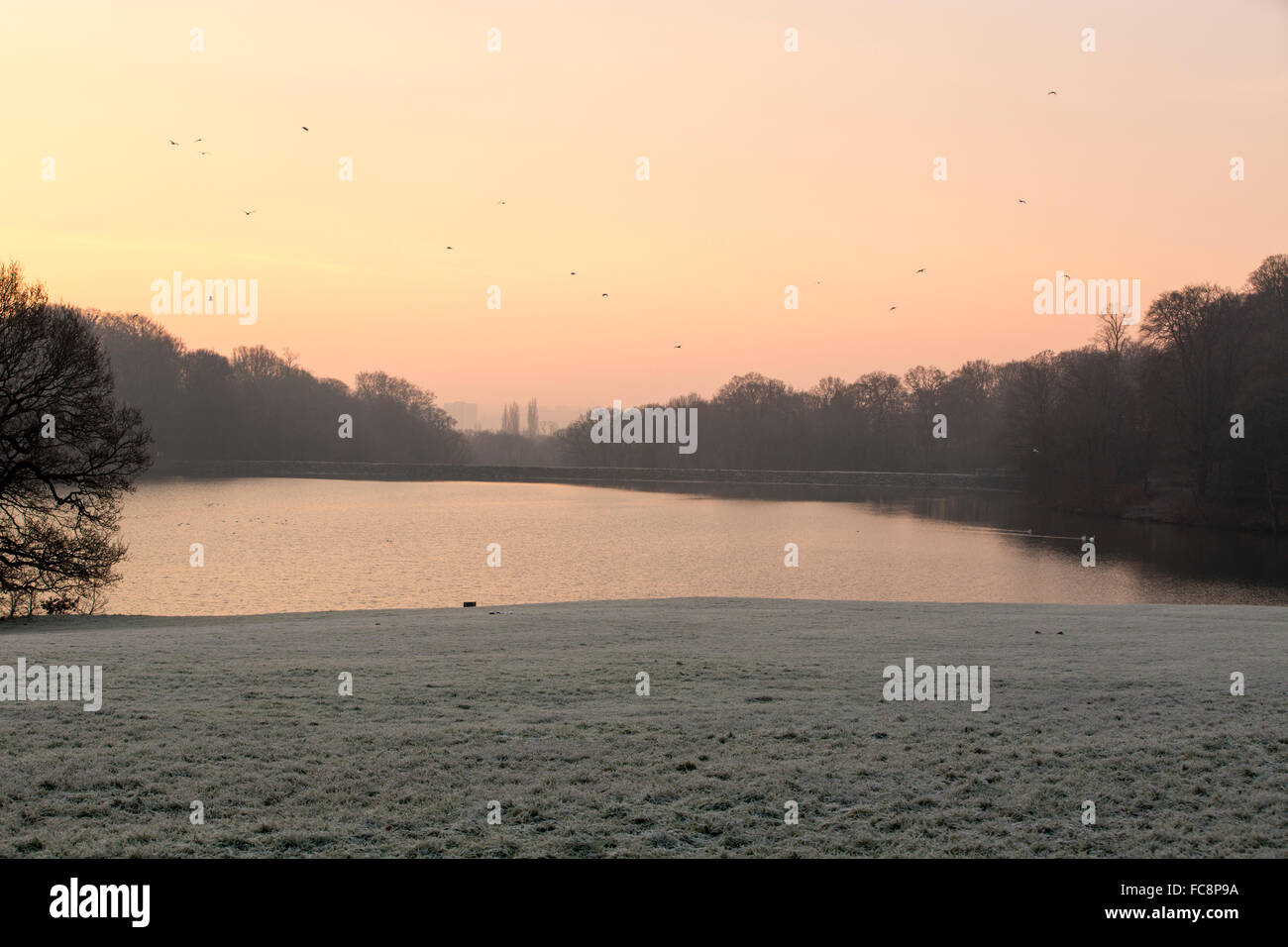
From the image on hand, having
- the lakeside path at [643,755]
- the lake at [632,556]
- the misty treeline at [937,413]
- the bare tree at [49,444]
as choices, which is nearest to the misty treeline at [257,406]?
the misty treeline at [937,413]

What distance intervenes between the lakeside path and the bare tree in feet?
52.1

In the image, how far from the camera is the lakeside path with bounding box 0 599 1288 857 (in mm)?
6535

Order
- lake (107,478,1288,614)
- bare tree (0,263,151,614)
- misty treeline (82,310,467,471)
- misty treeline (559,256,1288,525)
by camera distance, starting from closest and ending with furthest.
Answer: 1. bare tree (0,263,151,614)
2. lake (107,478,1288,614)
3. misty treeline (559,256,1288,525)
4. misty treeline (82,310,467,471)

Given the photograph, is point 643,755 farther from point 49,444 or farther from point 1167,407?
point 1167,407

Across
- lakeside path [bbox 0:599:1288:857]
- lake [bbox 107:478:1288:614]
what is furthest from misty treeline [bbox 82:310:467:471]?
lakeside path [bbox 0:599:1288:857]

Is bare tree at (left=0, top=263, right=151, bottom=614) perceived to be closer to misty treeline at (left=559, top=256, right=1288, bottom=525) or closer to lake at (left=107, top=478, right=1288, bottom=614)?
lake at (left=107, top=478, right=1288, bottom=614)

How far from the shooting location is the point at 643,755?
815 centimetres

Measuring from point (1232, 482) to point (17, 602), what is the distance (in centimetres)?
7147

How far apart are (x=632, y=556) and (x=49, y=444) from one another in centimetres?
2440

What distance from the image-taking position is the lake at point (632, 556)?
106 feet

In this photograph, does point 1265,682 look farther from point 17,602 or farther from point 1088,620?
point 17,602

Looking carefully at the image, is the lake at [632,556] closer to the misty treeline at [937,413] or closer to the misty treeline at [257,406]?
the misty treeline at [937,413]
